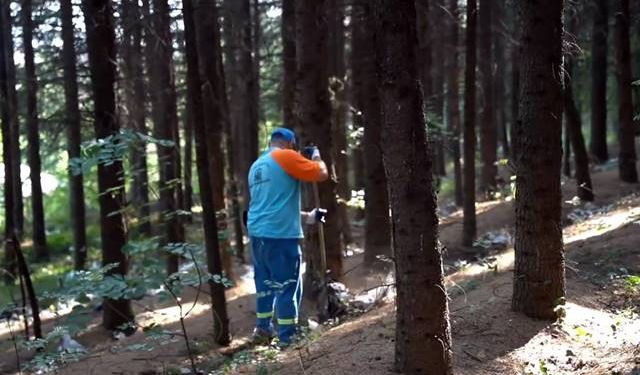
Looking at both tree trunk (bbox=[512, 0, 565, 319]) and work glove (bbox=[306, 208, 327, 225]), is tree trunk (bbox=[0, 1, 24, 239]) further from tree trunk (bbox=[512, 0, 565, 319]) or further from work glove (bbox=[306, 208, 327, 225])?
tree trunk (bbox=[512, 0, 565, 319])

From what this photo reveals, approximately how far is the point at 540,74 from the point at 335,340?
10.1 ft

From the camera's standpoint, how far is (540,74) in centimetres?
546

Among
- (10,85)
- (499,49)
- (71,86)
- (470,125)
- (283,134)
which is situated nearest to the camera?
(283,134)

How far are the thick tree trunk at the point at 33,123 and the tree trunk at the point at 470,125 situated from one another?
672 centimetres

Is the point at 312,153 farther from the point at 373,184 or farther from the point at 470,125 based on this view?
the point at 470,125

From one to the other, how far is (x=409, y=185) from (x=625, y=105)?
11.4 m

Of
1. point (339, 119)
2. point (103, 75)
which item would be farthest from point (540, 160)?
point (339, 119)

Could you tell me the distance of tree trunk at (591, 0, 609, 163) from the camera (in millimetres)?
16359

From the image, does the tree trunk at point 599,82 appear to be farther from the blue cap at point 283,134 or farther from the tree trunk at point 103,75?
the tree trunk at point 103,75

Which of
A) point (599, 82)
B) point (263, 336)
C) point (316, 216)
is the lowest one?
point (263, 336)

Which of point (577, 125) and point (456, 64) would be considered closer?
point (577, 125)

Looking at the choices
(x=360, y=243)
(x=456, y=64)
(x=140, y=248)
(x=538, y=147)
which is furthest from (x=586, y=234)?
(x=456, y=64)

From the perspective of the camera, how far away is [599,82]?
61.2 ft

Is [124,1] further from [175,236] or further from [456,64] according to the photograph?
[456,64]
